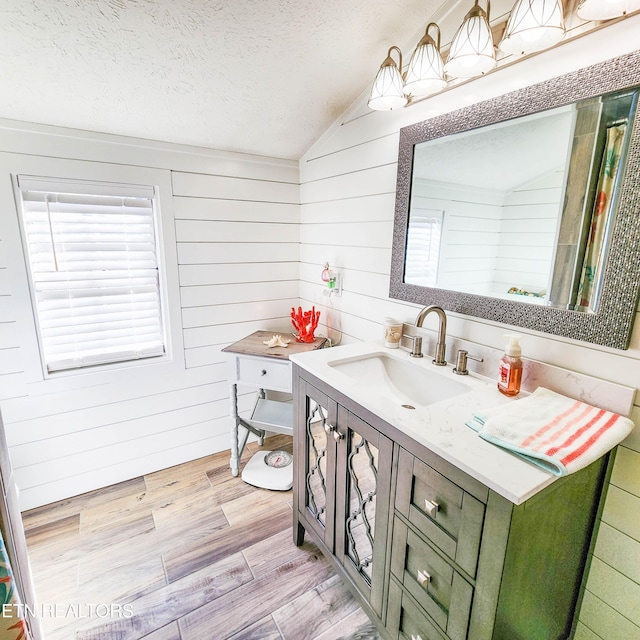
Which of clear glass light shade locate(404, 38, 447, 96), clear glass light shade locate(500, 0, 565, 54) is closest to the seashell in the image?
clear glass light shade locate(404, 38, 447, 96)

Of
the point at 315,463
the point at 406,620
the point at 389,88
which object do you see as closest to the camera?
the point at 406,620

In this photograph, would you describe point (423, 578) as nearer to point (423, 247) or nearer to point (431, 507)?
point (431, 507)

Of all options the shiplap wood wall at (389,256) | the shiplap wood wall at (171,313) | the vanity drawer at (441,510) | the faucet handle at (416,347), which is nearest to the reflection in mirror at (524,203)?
the shiplap wood wall at (389,256)

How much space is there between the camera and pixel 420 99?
4.52 ft

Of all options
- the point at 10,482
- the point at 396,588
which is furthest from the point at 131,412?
the point at 396,588

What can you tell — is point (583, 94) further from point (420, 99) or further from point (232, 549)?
point (232, 549)

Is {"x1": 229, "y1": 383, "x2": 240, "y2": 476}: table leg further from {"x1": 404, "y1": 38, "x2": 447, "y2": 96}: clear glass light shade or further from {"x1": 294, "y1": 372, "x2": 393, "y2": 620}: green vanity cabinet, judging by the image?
{"x1": 404, "y1": 38, "x2": 447, "y2": 96}: clear glass light shade

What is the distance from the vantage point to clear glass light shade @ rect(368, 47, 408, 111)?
1.29 meters

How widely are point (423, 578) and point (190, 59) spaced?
185cm

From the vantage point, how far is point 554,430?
2.79 ft

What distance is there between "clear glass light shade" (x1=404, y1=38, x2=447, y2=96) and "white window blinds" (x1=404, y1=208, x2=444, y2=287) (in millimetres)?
420

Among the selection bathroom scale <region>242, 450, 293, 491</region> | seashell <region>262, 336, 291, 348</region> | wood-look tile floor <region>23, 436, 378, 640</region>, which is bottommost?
wood-look tile floor <region>23, 436, 378, 640</region>

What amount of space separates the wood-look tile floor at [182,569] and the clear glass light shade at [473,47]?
194 centimetres


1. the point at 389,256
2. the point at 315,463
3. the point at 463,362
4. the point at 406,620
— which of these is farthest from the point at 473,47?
the point at 406,620
